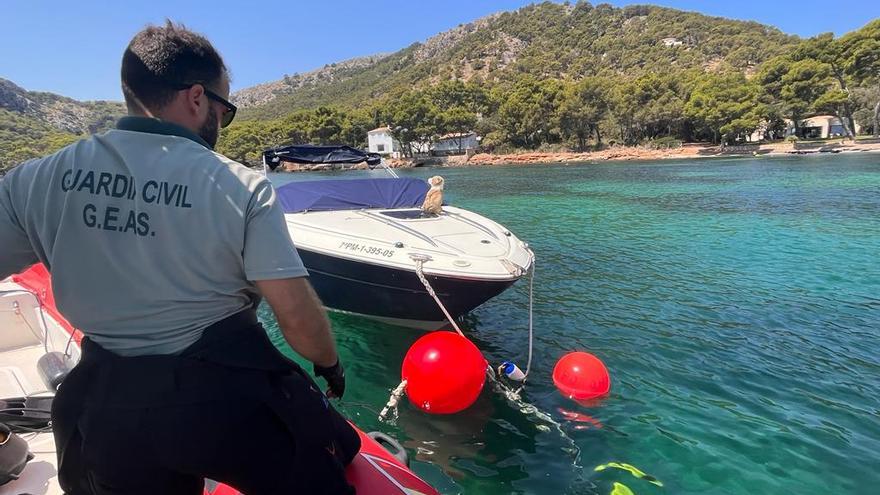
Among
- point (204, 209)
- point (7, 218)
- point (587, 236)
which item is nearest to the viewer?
point (204, 209)

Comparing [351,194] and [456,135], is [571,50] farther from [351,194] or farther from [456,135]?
[351,194]

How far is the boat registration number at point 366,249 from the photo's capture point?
6.09 metres

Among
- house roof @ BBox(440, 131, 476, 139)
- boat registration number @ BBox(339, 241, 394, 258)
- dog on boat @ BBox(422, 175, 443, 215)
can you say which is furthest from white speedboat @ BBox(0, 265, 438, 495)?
house roof @ BBox(440, 131, 476, 139)

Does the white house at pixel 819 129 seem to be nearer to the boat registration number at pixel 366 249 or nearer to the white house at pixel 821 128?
the white house at pixel 821 128

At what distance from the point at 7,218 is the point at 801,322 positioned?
879cm

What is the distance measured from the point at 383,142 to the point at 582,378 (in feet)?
256

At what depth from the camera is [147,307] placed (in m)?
1.33

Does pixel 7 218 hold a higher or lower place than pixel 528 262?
higher

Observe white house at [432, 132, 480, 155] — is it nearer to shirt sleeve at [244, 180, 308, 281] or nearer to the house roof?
the house roof

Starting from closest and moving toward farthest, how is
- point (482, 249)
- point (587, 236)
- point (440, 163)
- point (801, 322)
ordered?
point (482, 249), point (801, 322), point (587, 236), point (440, 163)

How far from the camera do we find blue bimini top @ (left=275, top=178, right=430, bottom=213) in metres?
8.04

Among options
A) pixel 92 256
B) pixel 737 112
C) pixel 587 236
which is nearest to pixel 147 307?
pixel 92 256

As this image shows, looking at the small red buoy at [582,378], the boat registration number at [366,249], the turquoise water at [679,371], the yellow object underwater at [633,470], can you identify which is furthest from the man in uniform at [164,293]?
the boat registration number at [366,249]

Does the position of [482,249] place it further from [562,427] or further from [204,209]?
[204,209]
